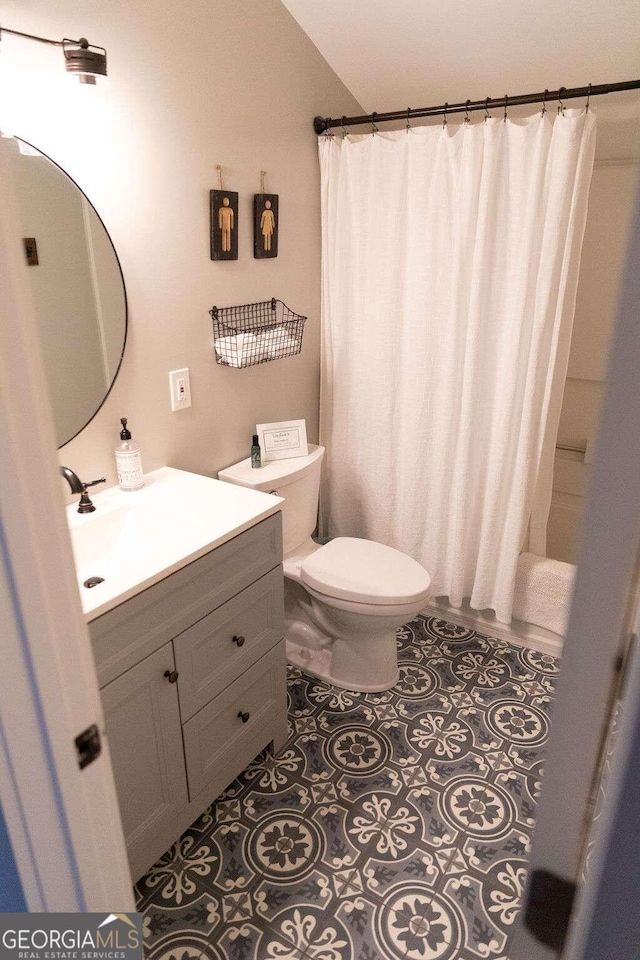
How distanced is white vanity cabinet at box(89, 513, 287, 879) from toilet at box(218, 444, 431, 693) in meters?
0.32

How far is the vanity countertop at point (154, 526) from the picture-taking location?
4.87 feet

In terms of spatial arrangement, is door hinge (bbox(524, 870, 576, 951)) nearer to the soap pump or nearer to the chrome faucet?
the chrome faucet

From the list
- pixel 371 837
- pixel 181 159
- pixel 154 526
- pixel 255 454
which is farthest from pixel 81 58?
pixel 371 837

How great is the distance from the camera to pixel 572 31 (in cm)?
196

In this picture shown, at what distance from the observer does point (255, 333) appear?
7.60 feet

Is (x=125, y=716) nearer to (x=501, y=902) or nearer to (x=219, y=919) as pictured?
(x=219, y=919)

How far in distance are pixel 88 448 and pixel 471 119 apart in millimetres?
1891

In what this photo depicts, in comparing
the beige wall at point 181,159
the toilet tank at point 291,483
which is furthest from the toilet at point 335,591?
the beige wall at point 181,159

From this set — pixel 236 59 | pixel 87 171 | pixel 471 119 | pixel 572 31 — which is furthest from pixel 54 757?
pixel 471 119

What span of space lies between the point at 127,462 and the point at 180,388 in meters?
0.35

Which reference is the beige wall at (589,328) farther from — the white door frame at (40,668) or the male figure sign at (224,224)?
the white door frame at (40,668)

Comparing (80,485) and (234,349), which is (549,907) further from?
(234,349)

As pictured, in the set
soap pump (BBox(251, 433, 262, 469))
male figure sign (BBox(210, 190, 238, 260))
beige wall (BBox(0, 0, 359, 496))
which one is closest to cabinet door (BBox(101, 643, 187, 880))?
beige wall (BBox(0, 0, 359, 496))

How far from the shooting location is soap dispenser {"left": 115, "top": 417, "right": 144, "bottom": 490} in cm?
187
